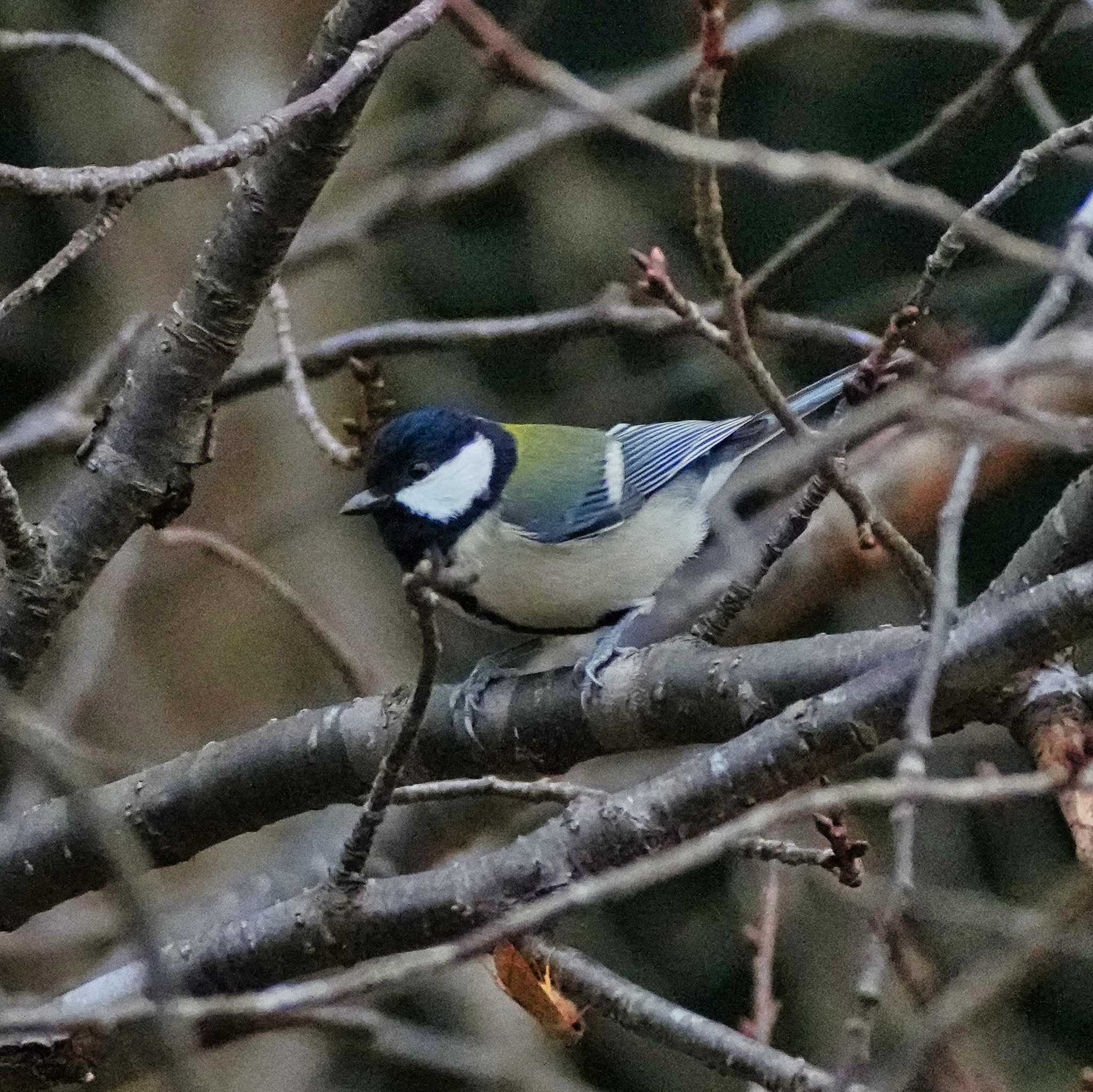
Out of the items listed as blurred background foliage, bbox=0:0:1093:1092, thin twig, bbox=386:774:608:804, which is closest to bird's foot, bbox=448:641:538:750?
thin twig, bbox=386:774:608:804

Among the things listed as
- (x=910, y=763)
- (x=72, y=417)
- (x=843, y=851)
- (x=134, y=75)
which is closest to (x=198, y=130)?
(x=134, y=75)

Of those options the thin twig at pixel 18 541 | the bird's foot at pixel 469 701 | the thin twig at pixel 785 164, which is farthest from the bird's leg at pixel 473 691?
the thin twig at pixel 785 164

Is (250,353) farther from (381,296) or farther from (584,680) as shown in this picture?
(584,680)

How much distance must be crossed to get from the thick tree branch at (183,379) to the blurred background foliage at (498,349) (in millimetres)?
1221

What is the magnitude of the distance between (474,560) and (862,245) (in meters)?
1.96

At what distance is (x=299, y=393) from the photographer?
1.69m

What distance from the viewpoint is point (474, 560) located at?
186 centimetres

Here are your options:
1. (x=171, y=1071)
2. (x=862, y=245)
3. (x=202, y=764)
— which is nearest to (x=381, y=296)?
(x=862, y=245)

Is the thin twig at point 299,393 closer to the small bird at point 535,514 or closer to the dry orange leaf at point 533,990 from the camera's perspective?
the small bird at point 535,514

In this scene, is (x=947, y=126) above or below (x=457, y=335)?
below

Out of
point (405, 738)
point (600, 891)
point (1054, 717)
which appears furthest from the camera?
point (1054, 717)

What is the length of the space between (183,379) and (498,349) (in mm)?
2050

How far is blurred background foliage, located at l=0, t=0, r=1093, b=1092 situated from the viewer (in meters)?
2.94

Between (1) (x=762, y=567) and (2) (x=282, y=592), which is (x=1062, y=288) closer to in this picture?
(1) (x=762, y=567)
